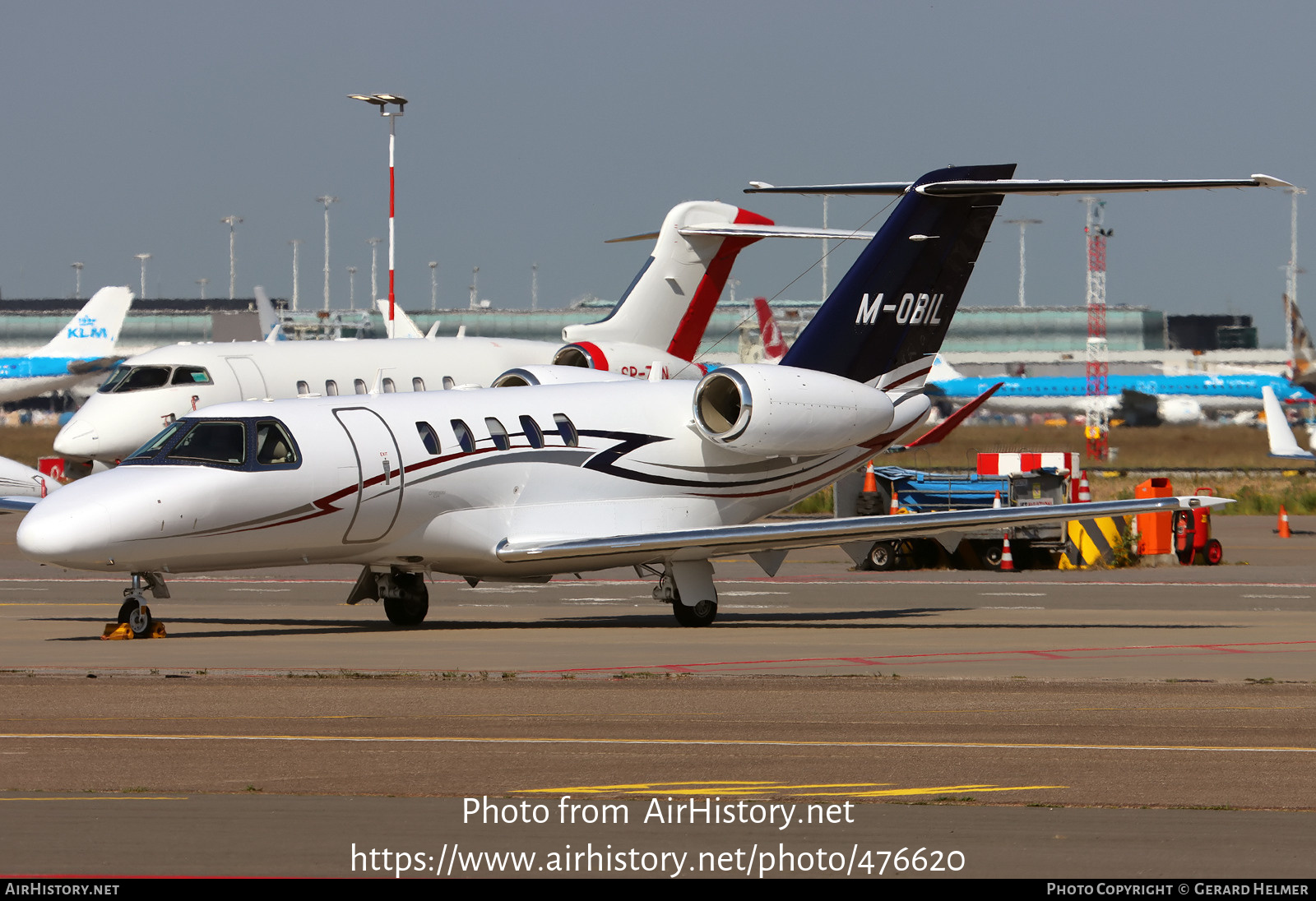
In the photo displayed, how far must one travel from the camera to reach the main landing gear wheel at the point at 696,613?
22141mm

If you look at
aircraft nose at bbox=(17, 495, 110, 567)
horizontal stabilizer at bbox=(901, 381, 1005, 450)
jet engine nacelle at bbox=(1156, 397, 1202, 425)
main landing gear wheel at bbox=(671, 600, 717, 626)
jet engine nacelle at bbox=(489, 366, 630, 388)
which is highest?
jet engine nacelle at bbox=(489, 366, 630, 388)

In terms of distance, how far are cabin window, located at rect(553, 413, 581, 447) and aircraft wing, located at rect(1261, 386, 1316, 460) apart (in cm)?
3096

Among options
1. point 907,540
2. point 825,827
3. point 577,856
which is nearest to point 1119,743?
point 825,827

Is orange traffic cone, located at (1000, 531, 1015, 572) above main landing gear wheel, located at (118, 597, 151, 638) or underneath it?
underneath

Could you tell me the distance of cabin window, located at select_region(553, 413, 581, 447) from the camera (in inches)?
889

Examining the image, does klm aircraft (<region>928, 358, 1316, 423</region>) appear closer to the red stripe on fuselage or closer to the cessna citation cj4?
the red stripe on fuselage

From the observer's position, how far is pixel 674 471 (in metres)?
23.3

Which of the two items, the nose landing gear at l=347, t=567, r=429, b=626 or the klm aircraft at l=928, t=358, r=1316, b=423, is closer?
the nose landing gear at l=347, t=567, r=429, b=626

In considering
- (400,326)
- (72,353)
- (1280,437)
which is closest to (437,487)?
(400,326)

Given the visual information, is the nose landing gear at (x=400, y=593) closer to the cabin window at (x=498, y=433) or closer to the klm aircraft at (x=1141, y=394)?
the cabin window at (x=498, y=433)

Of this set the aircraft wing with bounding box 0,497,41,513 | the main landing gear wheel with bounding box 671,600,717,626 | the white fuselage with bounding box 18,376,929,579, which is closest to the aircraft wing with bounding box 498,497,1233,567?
the white fuselage with bounding box 18,376,929,579

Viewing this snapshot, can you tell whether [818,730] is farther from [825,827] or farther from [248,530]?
[248,530]

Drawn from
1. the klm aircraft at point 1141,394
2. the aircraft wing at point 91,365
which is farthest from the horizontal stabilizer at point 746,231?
the klm aircraft at point 1141,394

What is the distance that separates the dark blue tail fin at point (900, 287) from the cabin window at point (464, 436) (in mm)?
4912
